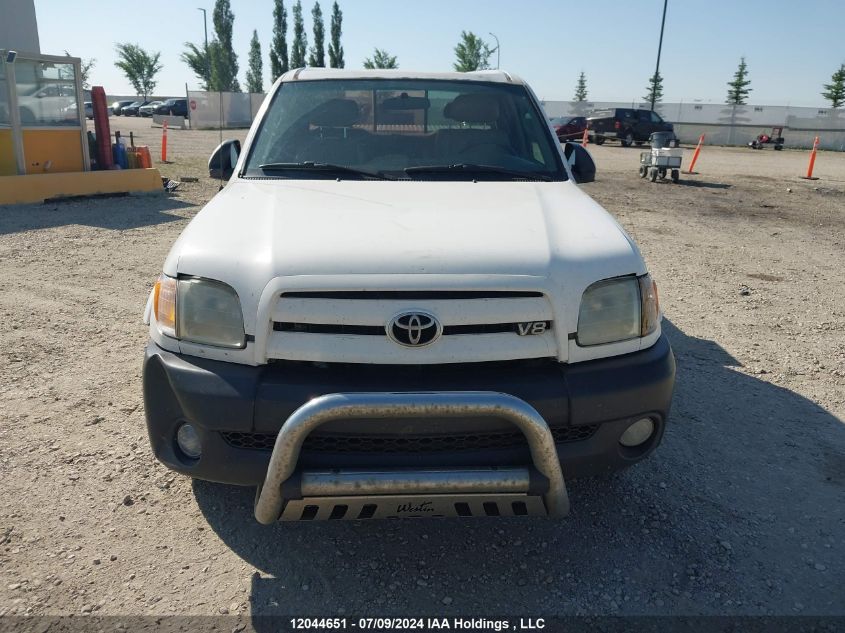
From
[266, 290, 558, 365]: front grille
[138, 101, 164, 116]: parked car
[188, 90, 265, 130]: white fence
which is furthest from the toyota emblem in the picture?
[138, 101, 164, 116]: parked car

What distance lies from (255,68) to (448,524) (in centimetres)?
7769

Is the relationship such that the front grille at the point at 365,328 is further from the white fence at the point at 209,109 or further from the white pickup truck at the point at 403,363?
the white fence at the point at 209,109

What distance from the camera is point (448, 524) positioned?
2.93 m

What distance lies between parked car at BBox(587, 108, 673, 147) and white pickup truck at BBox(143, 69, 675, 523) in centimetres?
3456

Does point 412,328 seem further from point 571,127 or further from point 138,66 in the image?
point 138,66

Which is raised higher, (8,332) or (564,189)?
(564,189)

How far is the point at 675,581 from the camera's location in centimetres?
257

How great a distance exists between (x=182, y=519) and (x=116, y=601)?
0.51 metres

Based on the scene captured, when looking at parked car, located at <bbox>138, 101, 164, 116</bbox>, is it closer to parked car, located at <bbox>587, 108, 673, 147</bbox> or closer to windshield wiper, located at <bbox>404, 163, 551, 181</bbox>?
parked car, located at <bbox>587, 108, 673, 147</bbox>

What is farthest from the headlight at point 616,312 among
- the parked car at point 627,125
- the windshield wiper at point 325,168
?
the parked car at point 627,125

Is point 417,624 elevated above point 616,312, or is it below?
below

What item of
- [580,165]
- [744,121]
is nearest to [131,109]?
[744,121]

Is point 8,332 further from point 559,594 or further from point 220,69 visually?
point 220,69

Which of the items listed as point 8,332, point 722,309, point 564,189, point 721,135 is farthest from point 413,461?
point 721,135
